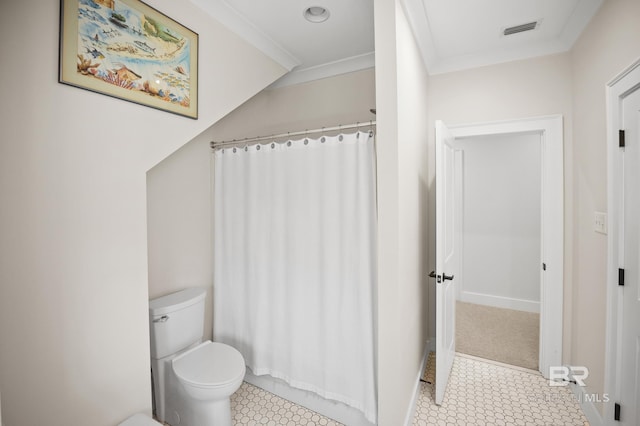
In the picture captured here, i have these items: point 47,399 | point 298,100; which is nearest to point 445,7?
point 298,100

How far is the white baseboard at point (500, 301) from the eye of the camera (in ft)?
11.7

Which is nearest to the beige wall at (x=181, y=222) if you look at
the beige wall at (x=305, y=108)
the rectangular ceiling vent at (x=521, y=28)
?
the beige wall at (x=305, y=108)

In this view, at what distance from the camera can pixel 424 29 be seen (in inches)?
78.2

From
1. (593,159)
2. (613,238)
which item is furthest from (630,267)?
(593,159)

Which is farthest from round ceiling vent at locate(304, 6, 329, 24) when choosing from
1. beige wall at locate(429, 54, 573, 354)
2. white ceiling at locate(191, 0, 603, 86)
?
beige wall at locate(429, 54, 573, 354)

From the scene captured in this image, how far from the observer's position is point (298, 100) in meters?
2.71

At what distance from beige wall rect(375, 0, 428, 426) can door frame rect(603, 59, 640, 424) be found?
1.00m

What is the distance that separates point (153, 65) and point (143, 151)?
16.9 inches

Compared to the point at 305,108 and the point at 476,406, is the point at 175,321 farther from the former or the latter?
the point at 476,406

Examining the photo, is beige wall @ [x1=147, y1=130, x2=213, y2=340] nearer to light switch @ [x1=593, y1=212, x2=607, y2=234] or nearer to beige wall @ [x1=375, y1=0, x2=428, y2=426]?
beige wall @ [x1=375, y1=0, x2=428, y2=426]

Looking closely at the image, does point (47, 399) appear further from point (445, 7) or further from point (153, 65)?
point (445, 7)

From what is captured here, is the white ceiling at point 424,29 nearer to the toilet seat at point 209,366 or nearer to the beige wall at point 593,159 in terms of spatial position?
A: the beige wall at point 593,159

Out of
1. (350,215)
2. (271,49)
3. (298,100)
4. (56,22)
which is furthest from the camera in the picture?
(298,100)

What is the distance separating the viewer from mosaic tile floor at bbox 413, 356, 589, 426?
1885 mm
